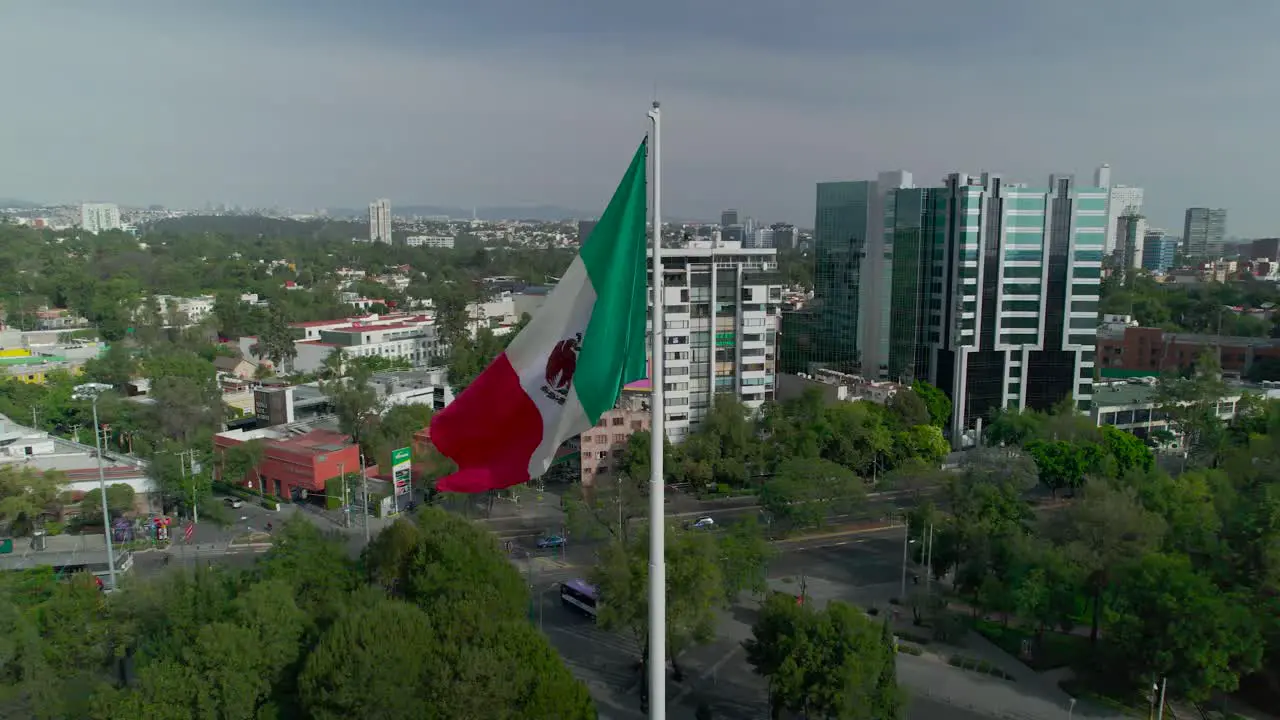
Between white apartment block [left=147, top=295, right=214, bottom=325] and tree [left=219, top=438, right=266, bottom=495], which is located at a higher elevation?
white apartment block [left=147, top=295, right=214, bottom=325]

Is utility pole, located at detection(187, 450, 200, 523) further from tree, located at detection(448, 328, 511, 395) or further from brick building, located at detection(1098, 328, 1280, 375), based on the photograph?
brick building, located at detection(1098, 328, 1280, 375)

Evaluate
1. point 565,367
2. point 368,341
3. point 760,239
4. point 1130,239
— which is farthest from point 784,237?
point 565,367

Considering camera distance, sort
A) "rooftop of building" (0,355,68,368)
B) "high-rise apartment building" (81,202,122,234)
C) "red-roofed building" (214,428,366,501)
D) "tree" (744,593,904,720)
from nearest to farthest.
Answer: "tree" (744,593,904,720), "red-roofed building" (214,428,366,501), "rooftop of building" (0,355,68,368), "high-rise apartment building" (81,202,122,234)

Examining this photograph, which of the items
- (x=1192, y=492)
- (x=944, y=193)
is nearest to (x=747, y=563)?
(x=1192, y=492)

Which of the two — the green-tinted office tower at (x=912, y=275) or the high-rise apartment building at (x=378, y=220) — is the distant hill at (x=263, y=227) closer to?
the high-rise apartment building at (x=378, y=220)

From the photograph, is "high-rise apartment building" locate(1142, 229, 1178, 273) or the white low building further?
"high-rise apartment building" locate(1142, 229, 1178, 273)

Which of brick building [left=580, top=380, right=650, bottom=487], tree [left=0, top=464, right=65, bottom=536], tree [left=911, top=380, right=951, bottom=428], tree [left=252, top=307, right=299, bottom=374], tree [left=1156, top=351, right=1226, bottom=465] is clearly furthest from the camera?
tree [left=252, top=307, right=299, bottom=374]

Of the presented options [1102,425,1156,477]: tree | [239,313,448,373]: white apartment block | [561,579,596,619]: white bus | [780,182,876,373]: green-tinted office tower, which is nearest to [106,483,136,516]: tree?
[561,579,596,619]: white bus
